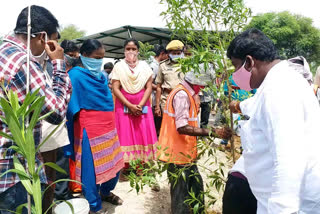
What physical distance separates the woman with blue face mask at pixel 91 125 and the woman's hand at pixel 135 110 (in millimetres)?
614

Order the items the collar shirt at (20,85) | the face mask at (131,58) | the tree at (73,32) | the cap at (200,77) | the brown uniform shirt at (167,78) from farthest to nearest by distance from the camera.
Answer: the tree at (73,32) → the brown uniform shirt at (167,78) → the face mask at (131,58) → the cap at (200,77) → the collar shirt at (20,85)

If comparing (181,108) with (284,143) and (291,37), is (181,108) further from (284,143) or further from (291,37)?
(291,37)

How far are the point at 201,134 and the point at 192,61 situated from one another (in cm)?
72

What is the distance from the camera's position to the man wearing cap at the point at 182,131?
2279mm

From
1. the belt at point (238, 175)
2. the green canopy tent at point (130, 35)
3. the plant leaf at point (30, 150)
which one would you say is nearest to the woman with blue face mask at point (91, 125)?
the belt at point (238, 175)

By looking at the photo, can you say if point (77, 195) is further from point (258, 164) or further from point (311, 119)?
point (311, 119)

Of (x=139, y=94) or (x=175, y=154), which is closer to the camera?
(x=175, y=154)

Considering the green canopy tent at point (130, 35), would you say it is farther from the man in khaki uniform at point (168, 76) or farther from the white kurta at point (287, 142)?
the white kurta at point (287, 142)

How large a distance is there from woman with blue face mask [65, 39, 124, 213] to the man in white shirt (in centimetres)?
188

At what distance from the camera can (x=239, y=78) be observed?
1502mm

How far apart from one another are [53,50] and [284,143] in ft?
4.83

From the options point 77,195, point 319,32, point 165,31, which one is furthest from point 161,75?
point 319,32

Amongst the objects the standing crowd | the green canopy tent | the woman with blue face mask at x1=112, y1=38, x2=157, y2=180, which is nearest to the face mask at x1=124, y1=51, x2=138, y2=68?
the woman with blue face mask at x1=112, y1=38, x2=157, y2=180

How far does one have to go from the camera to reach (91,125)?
276cm
